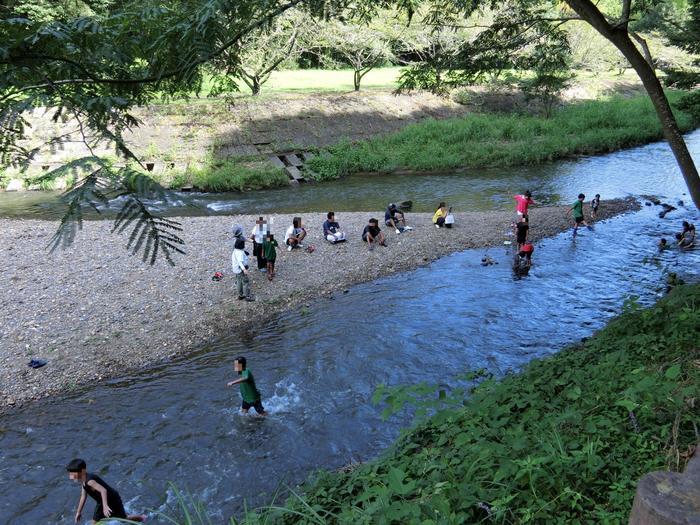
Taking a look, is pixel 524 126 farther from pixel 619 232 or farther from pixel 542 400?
pixel 542 400

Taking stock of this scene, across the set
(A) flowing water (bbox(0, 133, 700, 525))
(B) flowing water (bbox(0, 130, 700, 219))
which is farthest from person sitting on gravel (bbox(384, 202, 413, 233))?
(B) flowing water (bbox(0, 130, 700, 219))

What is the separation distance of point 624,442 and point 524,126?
1361 inches

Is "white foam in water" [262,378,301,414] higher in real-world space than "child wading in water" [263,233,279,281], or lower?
lower

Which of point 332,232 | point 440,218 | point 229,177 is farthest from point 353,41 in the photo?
point 332,232

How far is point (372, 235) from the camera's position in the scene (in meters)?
17.1

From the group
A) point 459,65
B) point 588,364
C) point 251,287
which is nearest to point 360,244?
point 251,287

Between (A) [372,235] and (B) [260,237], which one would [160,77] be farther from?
(A) [372,235]

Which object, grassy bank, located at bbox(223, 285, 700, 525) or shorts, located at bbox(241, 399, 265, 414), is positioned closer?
grassy bank, located at bbox(223, 285, 700, 525)

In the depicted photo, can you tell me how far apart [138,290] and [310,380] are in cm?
623

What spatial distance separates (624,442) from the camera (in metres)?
4.47

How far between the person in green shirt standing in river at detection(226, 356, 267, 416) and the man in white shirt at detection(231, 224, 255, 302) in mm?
4057

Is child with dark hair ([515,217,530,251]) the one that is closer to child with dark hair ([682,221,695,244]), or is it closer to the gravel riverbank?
the gravel riverbank

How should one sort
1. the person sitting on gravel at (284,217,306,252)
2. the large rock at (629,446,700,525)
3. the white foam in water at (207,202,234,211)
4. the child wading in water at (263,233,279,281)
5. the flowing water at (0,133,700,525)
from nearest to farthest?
the large rock at (629,446,700,525), the flowing water at (0,133,700,525), the child wading in water at (263,233,279,281), the person sitting on gravel at (284,217,306,252), the white foam in water at (207,202,234,211)

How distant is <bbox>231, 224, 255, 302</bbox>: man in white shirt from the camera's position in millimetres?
12266
